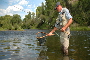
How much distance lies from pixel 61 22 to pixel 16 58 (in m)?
3.32

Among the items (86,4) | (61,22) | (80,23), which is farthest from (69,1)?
(61,22)

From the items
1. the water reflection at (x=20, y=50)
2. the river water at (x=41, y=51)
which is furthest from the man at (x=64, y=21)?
the water reflection at (x=20, y=50)

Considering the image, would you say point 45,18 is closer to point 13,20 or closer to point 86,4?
point 86,4

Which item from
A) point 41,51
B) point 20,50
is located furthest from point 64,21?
point 20,50

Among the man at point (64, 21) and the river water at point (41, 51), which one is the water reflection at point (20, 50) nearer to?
the river water at point (41, 51)

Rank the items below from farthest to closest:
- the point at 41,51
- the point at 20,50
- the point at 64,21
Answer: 1. the point at 20,50
2. the point at 41,51
3. the point at 64,21

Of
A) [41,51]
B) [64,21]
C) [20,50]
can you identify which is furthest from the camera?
[20,50]

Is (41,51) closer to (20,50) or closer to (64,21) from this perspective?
(20,50)

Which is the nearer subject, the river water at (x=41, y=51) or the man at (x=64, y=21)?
the man at (x=64, y=21)

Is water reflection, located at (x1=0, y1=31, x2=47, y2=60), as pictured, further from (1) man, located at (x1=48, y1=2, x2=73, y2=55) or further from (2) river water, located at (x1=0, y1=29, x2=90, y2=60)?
(1) man, located at (x1=48, y1=2, x2=73, y2=55)

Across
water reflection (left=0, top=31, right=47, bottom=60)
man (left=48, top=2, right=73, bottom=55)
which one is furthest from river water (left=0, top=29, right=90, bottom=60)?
man (left=48, top=2, right=73, bottom=55)

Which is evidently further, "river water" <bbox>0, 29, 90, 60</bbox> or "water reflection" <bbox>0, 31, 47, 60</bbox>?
"water reflection" <bbox>0, 31, 47, 60</bbox>

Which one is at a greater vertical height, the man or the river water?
the man

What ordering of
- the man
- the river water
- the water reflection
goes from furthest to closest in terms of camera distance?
the water reflection < the river water < the man
